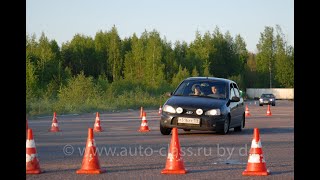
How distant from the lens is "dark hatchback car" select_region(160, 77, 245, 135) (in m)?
18.3

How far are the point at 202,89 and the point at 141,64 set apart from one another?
80386 millimetres

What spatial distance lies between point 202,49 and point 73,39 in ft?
71.0

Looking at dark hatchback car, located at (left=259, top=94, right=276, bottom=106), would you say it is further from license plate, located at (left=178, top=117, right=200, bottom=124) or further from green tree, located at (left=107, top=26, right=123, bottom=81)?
green tree, located at (left=107, top=26, right=123, bottom=81)

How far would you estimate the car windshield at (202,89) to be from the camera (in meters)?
19.7

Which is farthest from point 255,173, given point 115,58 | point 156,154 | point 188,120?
point 115,58

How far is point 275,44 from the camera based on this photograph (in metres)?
129

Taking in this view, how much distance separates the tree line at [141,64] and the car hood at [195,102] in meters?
31.5

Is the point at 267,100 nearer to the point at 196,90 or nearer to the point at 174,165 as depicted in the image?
the point at 196,90

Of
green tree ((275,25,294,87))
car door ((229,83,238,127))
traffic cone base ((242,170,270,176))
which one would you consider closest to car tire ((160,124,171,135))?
car door ((229,83,238,127))

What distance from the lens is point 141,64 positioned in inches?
3939

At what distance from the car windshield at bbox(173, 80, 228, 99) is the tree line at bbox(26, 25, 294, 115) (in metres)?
30.6

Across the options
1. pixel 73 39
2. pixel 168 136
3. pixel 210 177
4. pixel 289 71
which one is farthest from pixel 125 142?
pixel 289 71

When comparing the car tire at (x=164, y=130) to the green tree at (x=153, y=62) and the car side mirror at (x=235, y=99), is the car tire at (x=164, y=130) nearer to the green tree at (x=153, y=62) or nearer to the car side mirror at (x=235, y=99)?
the car side mirror at (x=235, y=99)
